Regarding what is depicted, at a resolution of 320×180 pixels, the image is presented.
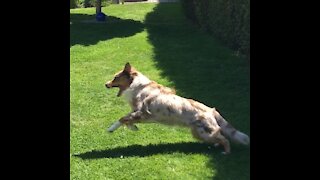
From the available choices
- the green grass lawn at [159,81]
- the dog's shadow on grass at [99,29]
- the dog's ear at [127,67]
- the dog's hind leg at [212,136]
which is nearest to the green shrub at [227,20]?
the green grass lawn at [159,81]

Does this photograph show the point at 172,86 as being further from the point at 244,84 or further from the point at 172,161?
the point at 172,161

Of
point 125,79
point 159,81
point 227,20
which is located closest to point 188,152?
Result: point 125,79

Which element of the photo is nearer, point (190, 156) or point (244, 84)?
point (190, 156)

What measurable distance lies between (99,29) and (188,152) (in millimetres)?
9950

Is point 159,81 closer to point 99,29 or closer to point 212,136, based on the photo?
point 212,136

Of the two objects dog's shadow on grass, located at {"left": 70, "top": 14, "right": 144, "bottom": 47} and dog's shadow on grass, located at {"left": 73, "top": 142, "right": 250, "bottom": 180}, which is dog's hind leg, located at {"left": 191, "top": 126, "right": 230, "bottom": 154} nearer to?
dog's shadow on grass, located at {"left": 73, "top": 142, "right": 250, "bottom": 180}

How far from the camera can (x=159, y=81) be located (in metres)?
9.16

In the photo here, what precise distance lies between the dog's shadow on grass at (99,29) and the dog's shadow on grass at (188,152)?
7.61 m

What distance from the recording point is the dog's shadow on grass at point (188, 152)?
17.6 ft
